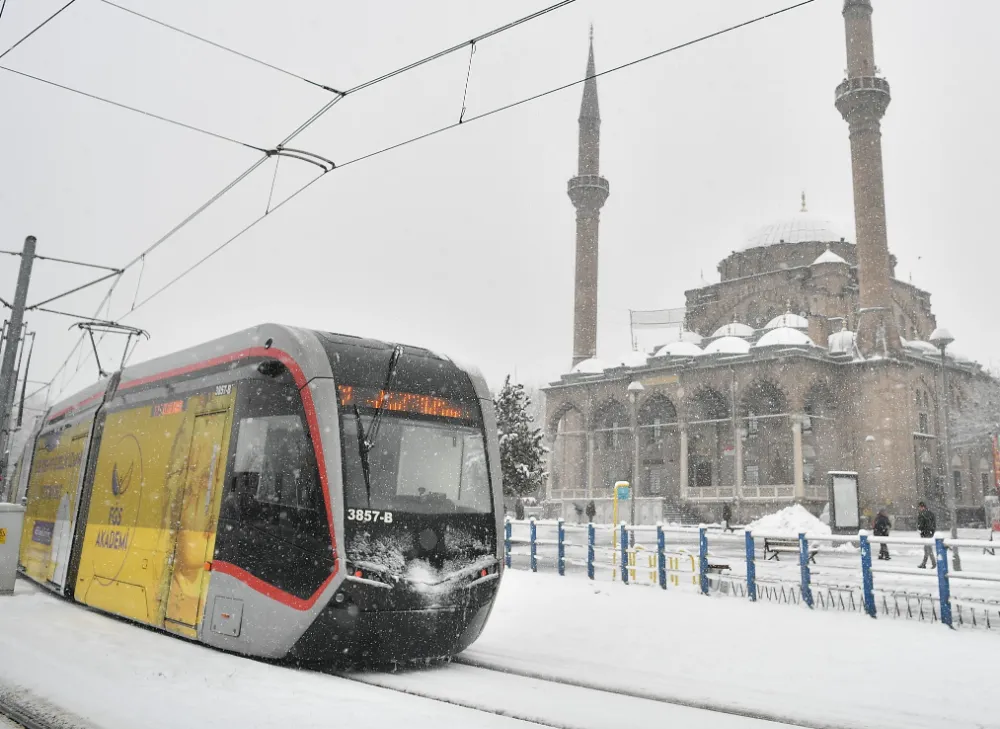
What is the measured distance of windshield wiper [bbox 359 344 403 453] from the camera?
6.17m

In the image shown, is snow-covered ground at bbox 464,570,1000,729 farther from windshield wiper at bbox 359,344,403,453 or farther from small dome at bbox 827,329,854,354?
small dome at bbox 827,329,854,354

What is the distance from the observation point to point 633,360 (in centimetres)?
4650

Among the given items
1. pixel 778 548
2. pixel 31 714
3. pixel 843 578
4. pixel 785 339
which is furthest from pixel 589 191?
pixel 31 714

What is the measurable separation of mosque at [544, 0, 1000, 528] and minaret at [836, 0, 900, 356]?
0.22 feet

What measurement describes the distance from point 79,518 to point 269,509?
4.75m

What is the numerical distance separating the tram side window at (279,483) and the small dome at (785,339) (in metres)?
36.8

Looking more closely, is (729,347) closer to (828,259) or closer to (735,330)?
(735,330)

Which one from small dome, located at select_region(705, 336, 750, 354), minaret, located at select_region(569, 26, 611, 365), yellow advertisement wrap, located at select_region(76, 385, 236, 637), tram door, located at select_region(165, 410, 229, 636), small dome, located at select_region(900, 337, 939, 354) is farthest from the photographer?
minaret, located at select_region(569, 26, 611, 365)

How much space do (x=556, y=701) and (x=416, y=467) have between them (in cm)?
201

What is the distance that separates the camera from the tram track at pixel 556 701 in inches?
192

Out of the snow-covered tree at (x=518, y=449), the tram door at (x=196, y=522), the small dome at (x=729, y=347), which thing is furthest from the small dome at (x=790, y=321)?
the tram door at (x=196, y=522)

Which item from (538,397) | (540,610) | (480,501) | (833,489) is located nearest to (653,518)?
(833,489)

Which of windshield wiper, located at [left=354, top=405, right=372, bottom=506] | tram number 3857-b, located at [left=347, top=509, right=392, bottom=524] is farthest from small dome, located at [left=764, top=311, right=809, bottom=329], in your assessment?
tram number 3857-b, located at [left=347, top=509, right=392, bottom=524]

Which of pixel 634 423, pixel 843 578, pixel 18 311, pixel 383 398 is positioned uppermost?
pixel 634 423
